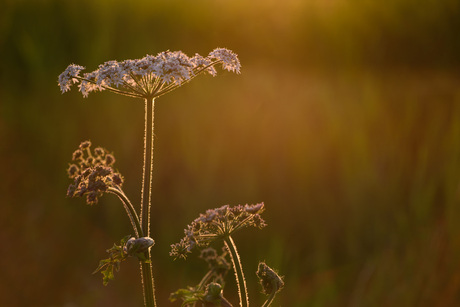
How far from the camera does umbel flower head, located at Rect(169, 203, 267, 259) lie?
2.23 meters

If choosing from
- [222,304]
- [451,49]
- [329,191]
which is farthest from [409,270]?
[222,304]

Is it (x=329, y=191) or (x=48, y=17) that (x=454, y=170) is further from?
(x=48, y=17)

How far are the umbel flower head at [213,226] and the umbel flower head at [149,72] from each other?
58cm

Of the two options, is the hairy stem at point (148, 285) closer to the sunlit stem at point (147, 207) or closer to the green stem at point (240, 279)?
the sunlit stem at point (147, 207)

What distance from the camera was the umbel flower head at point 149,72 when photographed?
2184mm

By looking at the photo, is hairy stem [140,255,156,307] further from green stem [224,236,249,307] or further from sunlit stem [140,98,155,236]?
green stem [224,236,249,307]

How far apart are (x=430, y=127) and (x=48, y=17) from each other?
428 centimetres

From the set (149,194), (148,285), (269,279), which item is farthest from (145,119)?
(269,279)

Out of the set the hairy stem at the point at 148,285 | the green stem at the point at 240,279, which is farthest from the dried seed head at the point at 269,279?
the hairy stem at the point at 148,285

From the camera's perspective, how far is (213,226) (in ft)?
7.50

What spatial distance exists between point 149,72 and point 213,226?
2.36ft

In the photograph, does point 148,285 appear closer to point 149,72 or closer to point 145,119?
point 145,119

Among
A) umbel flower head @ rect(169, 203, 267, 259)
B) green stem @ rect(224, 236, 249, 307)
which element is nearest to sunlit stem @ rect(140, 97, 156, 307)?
umbel flower head @ rect(169, 203, 267, 259)

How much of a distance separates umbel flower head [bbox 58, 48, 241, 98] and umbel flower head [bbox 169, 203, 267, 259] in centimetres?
58
